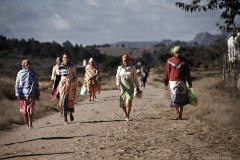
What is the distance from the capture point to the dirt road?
383 inches

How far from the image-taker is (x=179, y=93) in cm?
1498

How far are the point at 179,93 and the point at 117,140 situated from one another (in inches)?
164

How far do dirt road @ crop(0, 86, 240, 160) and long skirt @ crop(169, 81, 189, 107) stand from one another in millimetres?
567

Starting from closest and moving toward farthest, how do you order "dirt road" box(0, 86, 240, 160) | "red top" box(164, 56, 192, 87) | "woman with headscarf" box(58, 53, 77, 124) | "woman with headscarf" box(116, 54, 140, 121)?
"dirt road" box(0, 86, 240, 160), "red top" box(164, 56, 192, 87), "woman with headscarf" box(58, 53, 77, 124), "woman with headscarf" box(116, 54, 140, 121)

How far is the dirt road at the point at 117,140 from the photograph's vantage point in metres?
9.73

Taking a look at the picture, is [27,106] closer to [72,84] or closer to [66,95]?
[66,95]

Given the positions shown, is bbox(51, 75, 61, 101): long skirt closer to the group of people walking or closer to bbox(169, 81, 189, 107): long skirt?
the group of people walking

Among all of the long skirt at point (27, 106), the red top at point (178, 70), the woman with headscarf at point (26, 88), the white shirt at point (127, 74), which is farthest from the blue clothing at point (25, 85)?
the red top at point (178, 70)

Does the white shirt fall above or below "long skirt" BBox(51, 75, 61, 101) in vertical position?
above

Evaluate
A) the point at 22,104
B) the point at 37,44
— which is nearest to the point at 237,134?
the point at 22,104

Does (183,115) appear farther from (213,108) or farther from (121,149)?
(121,149)

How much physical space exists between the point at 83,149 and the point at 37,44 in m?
109

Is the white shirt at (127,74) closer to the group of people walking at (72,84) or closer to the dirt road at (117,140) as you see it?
the group of people walking at (72,84)

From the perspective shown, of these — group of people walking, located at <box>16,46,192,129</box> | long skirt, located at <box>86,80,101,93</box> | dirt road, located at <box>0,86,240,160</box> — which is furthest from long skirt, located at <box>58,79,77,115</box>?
long skirt, located at <box>86,80,101,93</box>
